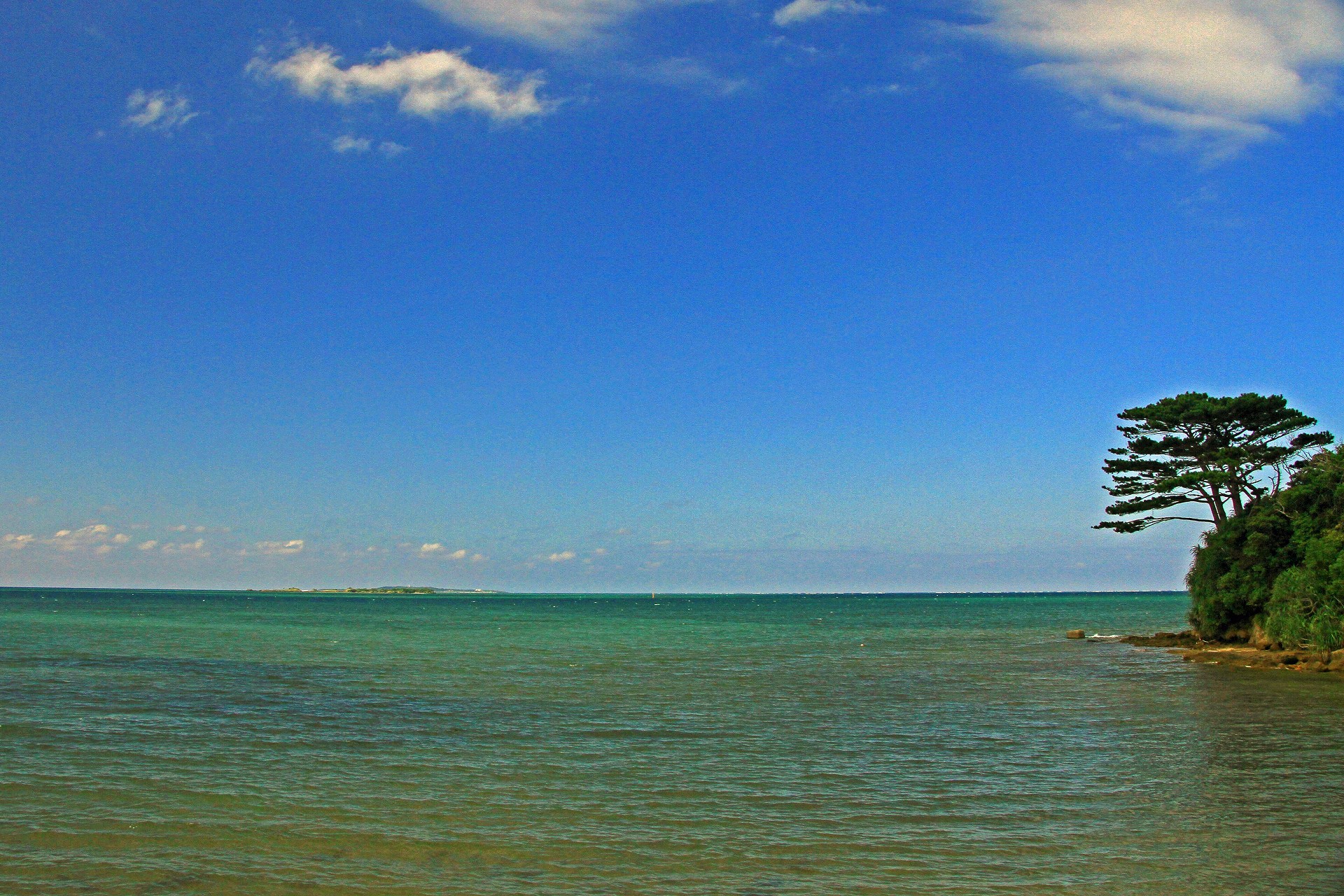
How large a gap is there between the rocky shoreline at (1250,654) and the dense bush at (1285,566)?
0.63 meters

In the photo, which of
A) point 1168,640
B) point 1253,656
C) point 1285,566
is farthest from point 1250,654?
point 1168,640

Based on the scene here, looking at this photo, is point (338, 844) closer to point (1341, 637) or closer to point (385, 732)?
point (385, 732)

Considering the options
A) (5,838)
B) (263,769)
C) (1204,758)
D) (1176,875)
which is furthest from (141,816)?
(1204,758)

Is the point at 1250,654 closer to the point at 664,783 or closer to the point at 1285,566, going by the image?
the point at 1285,566

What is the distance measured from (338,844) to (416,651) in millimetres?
41597

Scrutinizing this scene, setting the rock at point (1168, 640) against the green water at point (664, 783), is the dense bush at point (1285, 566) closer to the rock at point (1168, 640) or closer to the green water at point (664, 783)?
the rock at point (1168, 640)

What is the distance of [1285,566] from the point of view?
150ft

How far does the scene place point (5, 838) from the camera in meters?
13.0

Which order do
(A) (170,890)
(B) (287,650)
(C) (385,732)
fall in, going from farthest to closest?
(B) (287,650) → (C) (385,732) → (A) (170,890)

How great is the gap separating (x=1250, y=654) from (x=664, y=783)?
40.4 metres

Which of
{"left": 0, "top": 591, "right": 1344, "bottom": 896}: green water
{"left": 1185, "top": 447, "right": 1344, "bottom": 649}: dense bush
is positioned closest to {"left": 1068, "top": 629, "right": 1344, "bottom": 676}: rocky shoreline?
{"left": 1185, "top": 447, "right": 1344, "bottom": 649}: dense bush

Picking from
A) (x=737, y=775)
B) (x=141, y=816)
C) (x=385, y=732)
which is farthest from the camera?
(x=385, y=732)

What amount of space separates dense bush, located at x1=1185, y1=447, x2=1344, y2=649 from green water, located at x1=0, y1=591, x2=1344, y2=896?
517 centimetres

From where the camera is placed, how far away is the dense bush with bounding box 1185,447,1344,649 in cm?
4075
